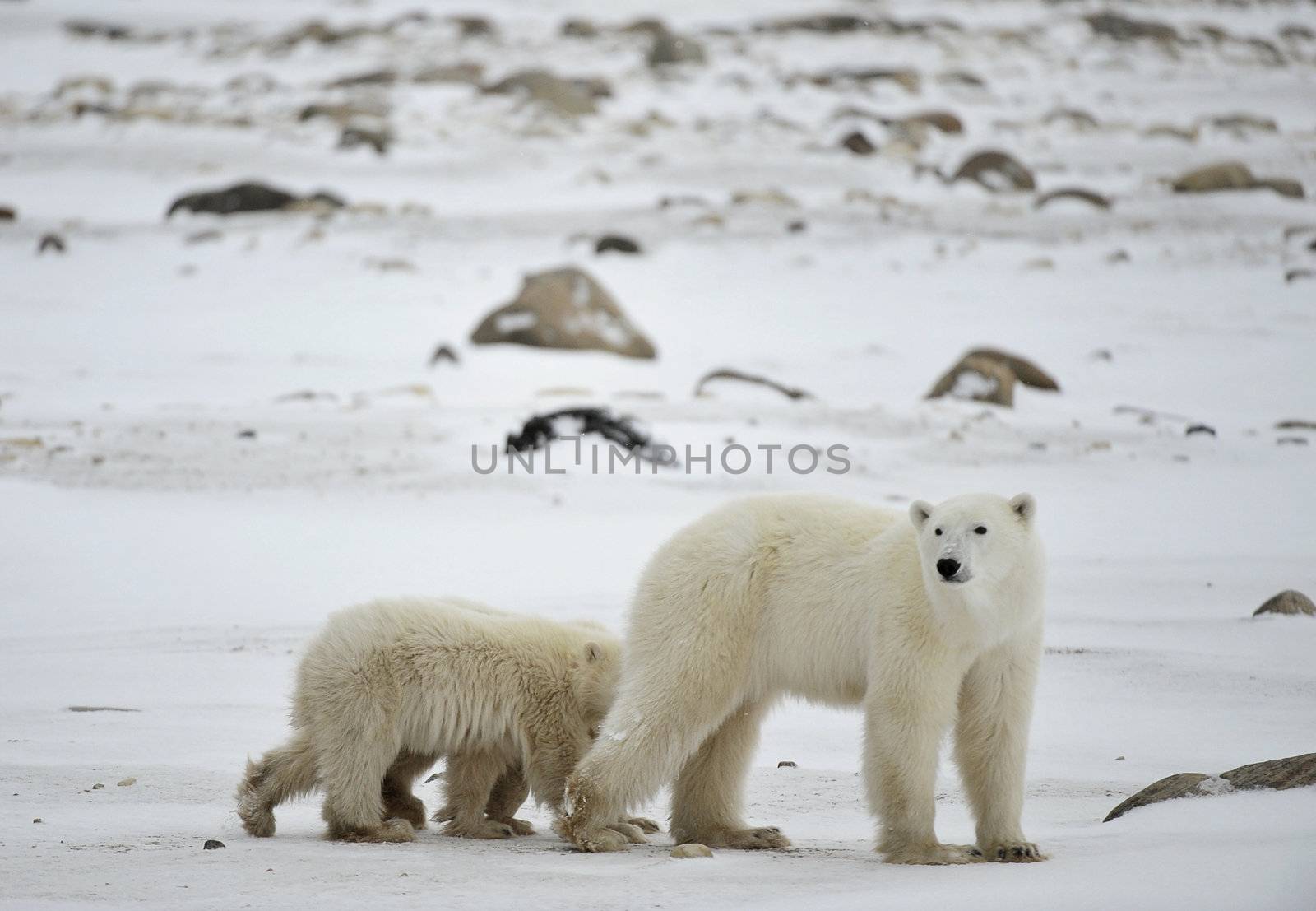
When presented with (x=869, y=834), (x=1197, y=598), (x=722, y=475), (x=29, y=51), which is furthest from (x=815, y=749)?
(x=29, y=51)

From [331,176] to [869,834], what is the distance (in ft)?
78.8

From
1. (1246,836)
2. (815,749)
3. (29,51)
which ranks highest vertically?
(29,51)

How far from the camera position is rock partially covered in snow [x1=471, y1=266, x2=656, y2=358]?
1534cm

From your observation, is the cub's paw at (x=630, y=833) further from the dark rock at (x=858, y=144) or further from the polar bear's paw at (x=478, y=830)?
the dark rock at (x=858, y=144)

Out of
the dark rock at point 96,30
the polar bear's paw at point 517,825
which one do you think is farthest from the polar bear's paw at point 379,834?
the dark rock at point 96,30

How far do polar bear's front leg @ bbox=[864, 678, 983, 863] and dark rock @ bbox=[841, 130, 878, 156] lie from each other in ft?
78.4

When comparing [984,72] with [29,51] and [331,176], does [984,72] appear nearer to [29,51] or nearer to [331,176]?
[331,176]

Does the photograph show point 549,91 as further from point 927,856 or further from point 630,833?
point 927,856

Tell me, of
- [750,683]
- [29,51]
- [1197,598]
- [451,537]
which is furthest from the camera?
[29,51]

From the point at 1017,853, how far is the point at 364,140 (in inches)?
1051

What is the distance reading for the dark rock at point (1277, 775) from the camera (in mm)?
4297

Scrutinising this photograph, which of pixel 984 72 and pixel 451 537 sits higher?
pixel 984 72

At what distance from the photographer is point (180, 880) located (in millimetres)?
3941

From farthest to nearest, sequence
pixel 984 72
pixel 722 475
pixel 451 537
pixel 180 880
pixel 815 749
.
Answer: pixel 984 72
pixel 722 475
pixel 451 537
pixel 815 749
pixel 180 880
